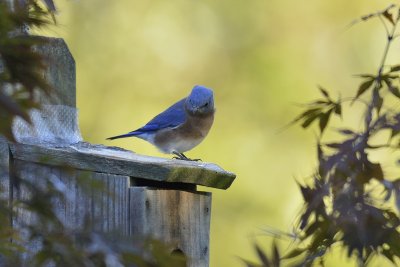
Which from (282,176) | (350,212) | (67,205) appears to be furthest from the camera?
(282,176)

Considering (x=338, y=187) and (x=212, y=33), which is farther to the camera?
(x=212, y=33)

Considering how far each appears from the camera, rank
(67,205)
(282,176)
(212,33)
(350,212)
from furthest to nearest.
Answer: (212,33), (282,176), (67,205), (350,212)

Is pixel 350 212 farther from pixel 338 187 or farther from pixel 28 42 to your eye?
pixel 28 42

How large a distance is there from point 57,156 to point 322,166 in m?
1.04

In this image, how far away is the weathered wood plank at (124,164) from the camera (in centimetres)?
316

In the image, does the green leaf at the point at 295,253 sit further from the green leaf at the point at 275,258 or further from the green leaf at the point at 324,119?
the green leaf at the point at 324,119

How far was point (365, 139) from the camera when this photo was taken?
247 cm

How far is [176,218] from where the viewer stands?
131 inches

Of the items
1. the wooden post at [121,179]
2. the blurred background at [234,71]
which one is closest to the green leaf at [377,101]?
the wooden post at [121,179]

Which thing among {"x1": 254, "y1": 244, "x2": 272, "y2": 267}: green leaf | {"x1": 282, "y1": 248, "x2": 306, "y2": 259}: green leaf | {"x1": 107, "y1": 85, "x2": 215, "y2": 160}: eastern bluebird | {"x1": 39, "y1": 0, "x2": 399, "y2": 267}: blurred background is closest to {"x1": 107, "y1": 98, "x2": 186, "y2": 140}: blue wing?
{"x1": 107, "y1": 85, "x2": 215, "y2": 160}: eastern bluebird

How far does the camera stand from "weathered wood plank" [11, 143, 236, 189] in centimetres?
316

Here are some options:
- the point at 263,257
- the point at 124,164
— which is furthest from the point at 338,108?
the point at 124,164

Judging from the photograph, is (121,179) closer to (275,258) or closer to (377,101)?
(377,101)

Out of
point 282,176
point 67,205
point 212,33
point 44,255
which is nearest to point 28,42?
point 44,255
